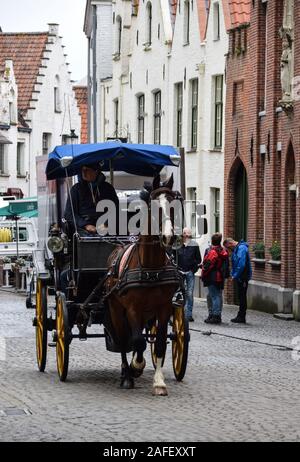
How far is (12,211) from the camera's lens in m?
46.2

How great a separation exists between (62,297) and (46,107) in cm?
5467

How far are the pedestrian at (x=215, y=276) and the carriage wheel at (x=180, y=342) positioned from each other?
484 inches

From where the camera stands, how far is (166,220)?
14734 mm

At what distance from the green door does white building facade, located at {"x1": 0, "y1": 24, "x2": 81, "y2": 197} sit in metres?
30.7

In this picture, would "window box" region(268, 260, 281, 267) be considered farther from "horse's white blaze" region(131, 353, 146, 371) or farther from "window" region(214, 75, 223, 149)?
"horse's white blaze" region(131, 353, 146, 371)

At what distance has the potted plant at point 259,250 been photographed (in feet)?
114

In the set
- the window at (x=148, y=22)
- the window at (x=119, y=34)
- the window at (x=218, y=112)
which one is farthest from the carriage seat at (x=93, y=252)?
the window at (x=119, y=34)

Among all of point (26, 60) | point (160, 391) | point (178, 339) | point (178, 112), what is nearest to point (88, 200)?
point (178, 339)

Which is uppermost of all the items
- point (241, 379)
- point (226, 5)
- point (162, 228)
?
point (226, 5)

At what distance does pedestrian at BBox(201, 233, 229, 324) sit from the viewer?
28.8 meters

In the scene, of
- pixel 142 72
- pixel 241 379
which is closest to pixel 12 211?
pixel 142 72
